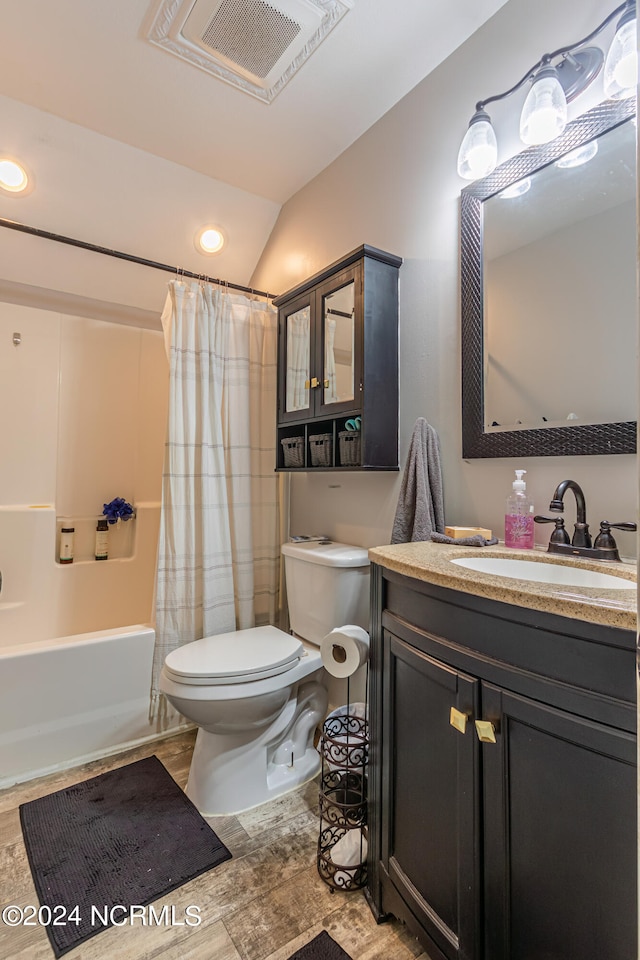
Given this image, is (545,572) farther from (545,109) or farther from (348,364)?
(545,109)

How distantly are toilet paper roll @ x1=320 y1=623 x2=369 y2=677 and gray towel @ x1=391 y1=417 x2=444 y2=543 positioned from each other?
0.34 m

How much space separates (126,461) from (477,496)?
81.0 inches

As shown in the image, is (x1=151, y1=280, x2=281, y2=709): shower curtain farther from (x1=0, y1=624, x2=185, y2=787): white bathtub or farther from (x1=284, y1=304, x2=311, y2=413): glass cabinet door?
(x1=284, y1=304, x2=311, y2=413): glass cabinet door

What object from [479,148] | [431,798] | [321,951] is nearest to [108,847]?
[321,951]

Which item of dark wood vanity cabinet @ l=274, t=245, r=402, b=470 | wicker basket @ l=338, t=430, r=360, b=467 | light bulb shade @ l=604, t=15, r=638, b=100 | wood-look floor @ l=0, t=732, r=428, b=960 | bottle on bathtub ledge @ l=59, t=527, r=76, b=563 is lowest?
wood-look floor @ l=0, t=732, r=428, b=960

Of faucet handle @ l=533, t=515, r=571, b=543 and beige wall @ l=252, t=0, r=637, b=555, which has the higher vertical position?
beige wall @ l=252, t=0, r=637, b=555

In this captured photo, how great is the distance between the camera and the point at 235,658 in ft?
4.87

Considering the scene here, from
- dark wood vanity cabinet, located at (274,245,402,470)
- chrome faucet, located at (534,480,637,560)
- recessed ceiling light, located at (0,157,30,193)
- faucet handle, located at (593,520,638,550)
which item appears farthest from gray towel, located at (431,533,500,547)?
recessed ceiling light, located at (0,157,30,193)

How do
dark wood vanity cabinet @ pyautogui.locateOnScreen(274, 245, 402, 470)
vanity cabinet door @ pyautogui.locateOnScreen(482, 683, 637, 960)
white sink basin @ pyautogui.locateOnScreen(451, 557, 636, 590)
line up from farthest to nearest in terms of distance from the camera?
dark wood vanity cabinet @ pyautogui.locateOnScreen(274, 245, 402, 470) < white sink basin @ pyautogui.locateOnScreen(451, 557, 636, 590) < vanity cabinet door @ pyautogui.locateOnScreen(482, 683, 637, 960)

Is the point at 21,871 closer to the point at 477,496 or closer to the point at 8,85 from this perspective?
the point at 477,496

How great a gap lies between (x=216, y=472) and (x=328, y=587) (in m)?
0.75

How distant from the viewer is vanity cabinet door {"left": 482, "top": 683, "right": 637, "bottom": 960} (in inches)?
24.5

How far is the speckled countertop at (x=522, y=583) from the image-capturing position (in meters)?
0.63

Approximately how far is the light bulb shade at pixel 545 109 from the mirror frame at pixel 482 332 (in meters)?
0.04
